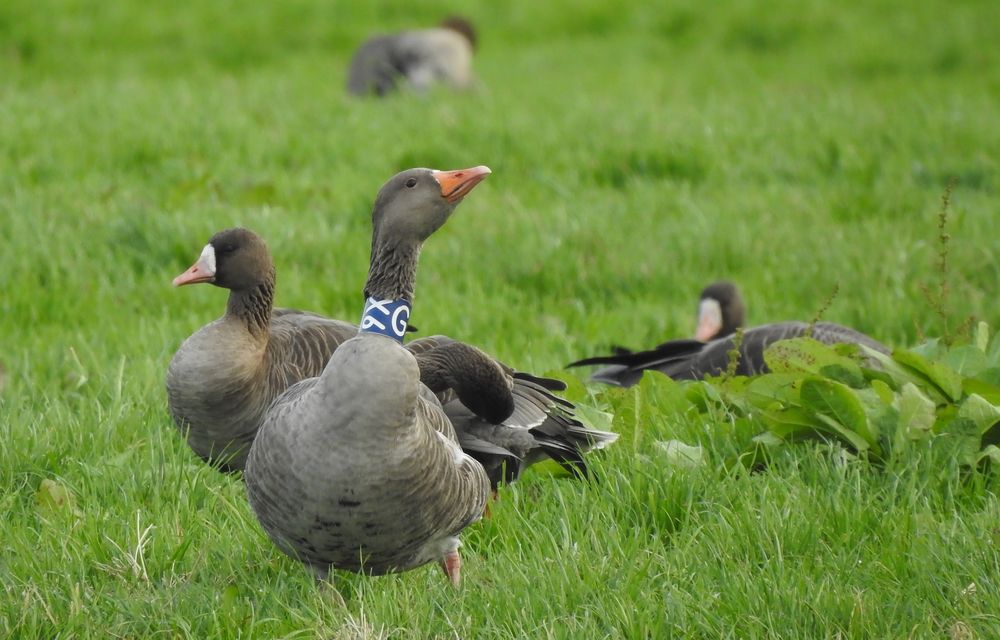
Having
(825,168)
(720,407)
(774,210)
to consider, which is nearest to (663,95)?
(825,168)

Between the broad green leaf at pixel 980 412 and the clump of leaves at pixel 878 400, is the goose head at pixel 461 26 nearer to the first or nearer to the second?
the clump of leaves at pixel 878 400

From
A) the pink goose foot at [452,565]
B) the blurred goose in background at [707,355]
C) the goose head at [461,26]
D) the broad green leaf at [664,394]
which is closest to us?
the pink goose foot at [452,565]

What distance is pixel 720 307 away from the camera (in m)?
6.64

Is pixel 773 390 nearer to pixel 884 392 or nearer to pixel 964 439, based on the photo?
pixel 884 392

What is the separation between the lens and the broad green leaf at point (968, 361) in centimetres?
461

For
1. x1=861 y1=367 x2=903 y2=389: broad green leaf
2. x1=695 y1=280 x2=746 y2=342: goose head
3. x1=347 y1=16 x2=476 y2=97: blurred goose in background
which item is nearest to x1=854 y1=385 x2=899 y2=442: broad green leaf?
x1=861 y1=367 x2=903 y2=389: broad green leaf

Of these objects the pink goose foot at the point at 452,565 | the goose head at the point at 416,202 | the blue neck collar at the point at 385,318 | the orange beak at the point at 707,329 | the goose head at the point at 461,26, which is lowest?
the orange beak at the point at 707,329

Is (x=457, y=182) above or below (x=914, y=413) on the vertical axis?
above

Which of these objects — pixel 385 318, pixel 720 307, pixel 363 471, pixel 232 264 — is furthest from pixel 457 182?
pixel 720 307

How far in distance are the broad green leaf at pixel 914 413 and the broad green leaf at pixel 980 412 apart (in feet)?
0.36

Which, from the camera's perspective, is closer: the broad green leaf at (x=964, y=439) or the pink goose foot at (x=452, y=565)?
the pink goose foot at (x=452, y=565)

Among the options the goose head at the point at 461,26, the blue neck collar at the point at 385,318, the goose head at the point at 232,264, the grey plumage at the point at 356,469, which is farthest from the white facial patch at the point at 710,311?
the goose head at the point at 461,26

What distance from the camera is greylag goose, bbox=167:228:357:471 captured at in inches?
177

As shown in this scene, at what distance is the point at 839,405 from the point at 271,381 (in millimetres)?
2163
